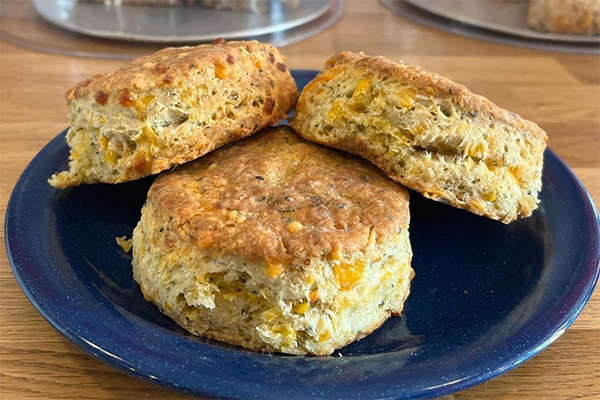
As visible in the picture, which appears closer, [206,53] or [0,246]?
[206,53]

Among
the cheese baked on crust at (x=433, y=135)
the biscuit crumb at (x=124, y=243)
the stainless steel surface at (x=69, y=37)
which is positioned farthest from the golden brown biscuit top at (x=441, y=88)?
the stainless steel surface at (x=69, y=37)

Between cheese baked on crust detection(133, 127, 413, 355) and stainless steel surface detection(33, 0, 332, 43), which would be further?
stainless steel surface detection(33, 0, 332, 43)

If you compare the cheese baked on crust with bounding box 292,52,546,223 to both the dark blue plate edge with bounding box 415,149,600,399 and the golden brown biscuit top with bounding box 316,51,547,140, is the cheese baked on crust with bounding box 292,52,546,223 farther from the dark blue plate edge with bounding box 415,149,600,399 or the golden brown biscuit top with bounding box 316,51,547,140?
the dark blue plate edge with bounding box 415,149,600,399

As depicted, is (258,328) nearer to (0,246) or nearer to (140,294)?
(140,294)

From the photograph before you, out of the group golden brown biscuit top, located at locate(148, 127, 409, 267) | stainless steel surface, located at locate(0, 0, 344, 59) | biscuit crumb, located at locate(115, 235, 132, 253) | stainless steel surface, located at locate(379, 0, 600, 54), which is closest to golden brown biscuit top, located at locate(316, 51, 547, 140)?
golden brown biscuit top, located at locate(148, 127, 409, 267)

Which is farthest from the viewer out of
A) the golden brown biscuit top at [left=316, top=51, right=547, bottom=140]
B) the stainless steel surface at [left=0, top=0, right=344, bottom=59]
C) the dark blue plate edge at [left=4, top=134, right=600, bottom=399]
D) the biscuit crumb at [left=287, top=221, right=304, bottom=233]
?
the stainless steel surface at [left=0, top=0, right=344, bottom=59]

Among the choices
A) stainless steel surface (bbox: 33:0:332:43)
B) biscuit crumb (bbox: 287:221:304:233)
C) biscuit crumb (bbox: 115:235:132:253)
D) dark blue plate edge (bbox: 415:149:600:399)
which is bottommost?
stainless steel surface (bbox: 33:0:332:43)

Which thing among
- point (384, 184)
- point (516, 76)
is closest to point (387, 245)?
point (384, 184)
